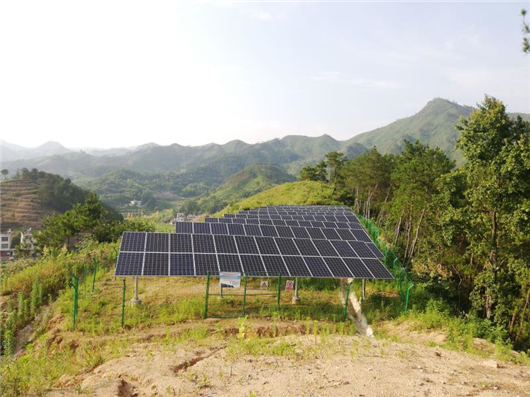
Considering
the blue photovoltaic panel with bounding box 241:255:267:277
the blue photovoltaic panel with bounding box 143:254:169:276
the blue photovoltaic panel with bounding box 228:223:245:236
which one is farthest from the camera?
the blue photovoltaic panel with bounding box 228:223:245:236

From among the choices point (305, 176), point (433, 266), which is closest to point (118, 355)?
point (433, 266)

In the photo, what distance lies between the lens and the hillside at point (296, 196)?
6693 centimetres

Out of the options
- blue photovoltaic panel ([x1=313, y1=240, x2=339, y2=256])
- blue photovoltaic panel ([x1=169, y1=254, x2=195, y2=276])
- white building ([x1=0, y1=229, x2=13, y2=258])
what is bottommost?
white building ([x1=0, y1=229, x2=13, y2=258])

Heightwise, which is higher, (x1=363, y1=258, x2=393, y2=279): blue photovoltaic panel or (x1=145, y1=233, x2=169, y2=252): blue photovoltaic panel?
(x1=145, y1=233, x2=169, y2=252): blue photovoltaic panel

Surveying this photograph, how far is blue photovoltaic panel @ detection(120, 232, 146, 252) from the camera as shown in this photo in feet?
52.5

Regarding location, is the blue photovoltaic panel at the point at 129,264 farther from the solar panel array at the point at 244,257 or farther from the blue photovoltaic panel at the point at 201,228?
the blue photovoltaic panel at the point at 201,228

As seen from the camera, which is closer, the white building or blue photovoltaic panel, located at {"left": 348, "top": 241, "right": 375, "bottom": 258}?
blue photovoltaic panel, located at {"left": 348, "top": 241, "right": 375, "bottom": 258}

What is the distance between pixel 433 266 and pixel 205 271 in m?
16.7

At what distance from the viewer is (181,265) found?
592 inches

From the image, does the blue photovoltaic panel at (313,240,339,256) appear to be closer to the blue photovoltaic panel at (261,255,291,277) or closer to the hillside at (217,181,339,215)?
the blue photovoltaic panel at (261,255,291,277)

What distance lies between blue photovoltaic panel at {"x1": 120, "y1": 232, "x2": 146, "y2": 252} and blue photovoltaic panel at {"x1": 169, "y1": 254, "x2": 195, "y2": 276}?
70.1 inches

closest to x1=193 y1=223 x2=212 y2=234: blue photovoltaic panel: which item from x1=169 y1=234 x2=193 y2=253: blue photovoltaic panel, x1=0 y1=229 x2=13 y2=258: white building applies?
x1=169 y1=234 x2=193 y2=253: blue photovoltaic panel

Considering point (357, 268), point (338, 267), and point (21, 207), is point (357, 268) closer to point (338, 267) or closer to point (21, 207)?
point (338, 267)

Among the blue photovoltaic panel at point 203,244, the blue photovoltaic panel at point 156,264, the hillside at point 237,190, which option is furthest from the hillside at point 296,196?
Answer: the hillside at point 237,190
